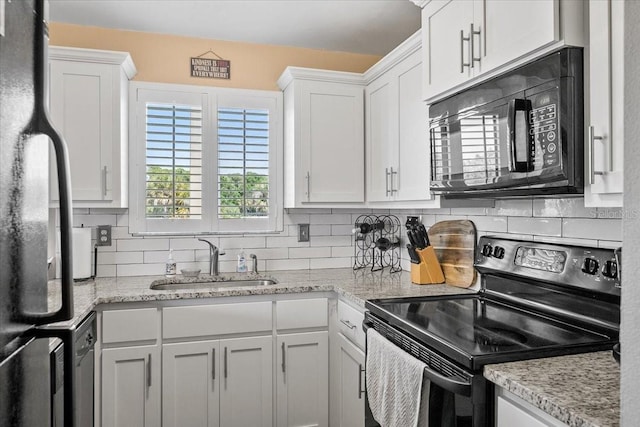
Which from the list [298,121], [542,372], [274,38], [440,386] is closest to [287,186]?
[298,121]

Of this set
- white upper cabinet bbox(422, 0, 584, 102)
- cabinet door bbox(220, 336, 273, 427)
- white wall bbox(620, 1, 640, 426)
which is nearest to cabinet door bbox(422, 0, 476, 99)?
white upper cabinet bbox(422, 0, 584, 102)

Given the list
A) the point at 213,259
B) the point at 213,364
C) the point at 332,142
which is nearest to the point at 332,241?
the point at 332,142

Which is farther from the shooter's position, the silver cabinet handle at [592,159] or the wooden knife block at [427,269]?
the wooden knife block at [427,269]

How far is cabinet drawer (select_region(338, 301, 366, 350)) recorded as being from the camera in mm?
2209

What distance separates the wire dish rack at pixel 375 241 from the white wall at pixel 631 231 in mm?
2455

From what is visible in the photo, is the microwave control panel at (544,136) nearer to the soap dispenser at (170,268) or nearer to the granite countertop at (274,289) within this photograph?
the granite countertop at (274,289)

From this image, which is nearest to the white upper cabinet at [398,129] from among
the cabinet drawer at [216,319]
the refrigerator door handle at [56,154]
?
the cabinet drawer at [216,319]

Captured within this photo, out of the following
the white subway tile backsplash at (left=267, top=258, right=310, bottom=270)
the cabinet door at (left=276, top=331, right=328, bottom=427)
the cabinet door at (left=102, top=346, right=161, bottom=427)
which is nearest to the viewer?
the cabinet door at (left=102, top=346, right=161, bottom=427)

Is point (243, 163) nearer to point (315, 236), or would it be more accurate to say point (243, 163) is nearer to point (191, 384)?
point (315, 236)

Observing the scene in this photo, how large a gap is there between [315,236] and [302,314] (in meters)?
0.78

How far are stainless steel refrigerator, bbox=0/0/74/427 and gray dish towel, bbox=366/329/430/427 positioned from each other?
1026 mm

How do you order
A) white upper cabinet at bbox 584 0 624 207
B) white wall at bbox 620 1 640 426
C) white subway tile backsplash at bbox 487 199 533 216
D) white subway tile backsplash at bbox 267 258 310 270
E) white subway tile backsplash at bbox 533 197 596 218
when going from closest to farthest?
white wall at bbox 620 1 640 426 < white upper cabinet at bbox 584 0 624 207 < white subway tile backsplash at bbox 533 197 596 218 < white subway tile backsplash at bbox 487 199 533 216 < white subway tile backsplash at bbox 267 258 310 270

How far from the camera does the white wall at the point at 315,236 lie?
71.7 inches

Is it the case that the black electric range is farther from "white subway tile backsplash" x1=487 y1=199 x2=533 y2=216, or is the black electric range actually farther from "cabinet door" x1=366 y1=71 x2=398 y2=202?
"cabinet door" x1=366 y1=71 x2=398 y2=202
